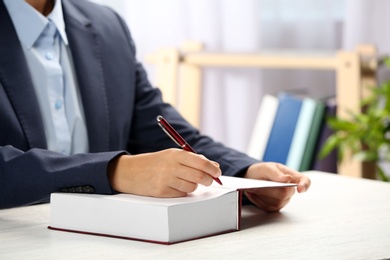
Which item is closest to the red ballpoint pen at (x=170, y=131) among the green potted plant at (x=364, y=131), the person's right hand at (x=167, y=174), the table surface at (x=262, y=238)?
the person's right hand at (x=167, y=174)

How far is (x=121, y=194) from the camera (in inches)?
53.9

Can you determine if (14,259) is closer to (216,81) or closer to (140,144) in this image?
(140,144)

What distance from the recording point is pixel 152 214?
4.11ft

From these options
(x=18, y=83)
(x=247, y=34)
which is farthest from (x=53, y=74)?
(x=247, y=34)

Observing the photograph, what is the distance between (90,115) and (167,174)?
65cm

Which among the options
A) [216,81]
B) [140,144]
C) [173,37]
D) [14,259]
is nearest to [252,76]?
[216,81]

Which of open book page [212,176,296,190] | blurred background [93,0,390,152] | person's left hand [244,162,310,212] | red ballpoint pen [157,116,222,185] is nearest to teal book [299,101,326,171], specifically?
blurred background [93,0,390,152]

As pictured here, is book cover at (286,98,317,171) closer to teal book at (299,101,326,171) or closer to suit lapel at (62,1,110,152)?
teal book at (299,101,326,171)

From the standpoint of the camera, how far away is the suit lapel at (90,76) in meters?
1.93

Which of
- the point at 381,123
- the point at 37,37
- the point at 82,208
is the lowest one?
the point at 381,123

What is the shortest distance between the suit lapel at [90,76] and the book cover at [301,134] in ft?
4.06

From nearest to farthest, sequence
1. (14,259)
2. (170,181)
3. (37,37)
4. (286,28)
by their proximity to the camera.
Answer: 1. (14,259)
2. (170,181)
3. (37,37)
4. (286,28)

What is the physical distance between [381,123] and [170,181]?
76.9 inches

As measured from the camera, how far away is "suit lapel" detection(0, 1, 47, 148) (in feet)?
5.74
